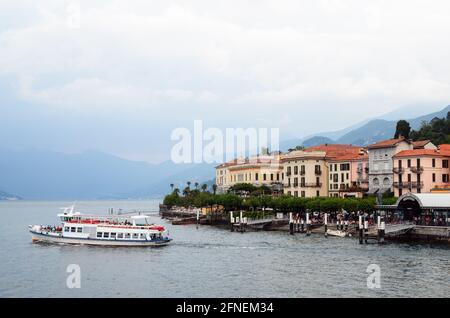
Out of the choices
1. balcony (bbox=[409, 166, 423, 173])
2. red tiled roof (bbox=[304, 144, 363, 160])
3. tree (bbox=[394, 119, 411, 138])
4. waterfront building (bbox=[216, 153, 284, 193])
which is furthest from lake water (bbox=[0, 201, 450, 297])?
waterfront building (bbox=[216, 153, 284, 193])

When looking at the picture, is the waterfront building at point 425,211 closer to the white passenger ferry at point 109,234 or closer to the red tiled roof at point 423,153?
the red tiled roof at point 423,153

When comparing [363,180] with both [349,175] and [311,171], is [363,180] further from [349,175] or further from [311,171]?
[311,171]

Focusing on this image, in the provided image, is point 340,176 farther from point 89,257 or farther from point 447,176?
point 89,257

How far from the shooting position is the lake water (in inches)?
1858

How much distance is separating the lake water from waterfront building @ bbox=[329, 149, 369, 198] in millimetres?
32543

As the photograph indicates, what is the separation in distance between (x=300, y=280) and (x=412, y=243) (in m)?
31.4

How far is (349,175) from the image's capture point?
11844 centimetres

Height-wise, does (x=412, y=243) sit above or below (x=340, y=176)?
below

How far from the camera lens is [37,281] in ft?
172

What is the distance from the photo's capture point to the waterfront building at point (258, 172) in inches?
5837

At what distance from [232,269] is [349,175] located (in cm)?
6558

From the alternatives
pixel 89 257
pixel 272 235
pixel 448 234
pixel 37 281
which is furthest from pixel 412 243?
pixel 37 281

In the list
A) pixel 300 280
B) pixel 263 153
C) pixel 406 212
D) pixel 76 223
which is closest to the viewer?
pixel 300 280

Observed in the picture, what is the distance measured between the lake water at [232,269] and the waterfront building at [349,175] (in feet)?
107
